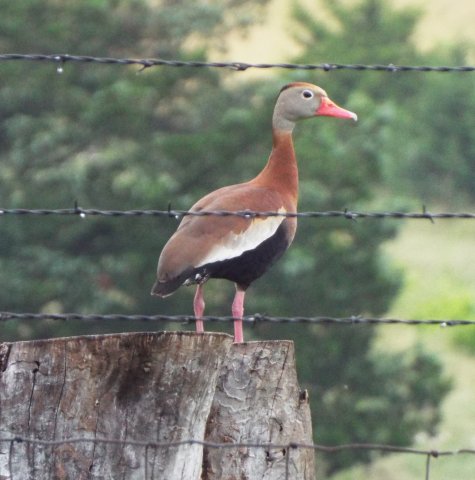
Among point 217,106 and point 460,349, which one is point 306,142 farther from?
point 460,349

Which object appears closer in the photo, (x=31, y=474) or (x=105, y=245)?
(x=31, y=474)

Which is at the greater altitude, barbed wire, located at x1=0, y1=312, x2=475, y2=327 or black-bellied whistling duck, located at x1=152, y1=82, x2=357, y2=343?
black-bellied whistling duck, located at x1=152, y1=82, x2=357, y2=343

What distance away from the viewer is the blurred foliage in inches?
794

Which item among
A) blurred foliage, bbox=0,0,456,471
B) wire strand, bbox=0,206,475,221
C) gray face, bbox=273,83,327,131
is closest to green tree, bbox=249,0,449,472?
blurred foliage, bbox=0,0,456,471

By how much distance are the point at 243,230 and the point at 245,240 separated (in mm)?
56

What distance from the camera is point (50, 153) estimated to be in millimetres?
21250

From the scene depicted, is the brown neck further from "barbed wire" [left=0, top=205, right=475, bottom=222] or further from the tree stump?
the tree stump

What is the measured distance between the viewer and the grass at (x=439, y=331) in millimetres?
22734

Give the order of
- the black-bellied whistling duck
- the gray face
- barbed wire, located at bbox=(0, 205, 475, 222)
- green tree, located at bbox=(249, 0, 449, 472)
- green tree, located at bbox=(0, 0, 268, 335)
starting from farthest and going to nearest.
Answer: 1. green tree, located at bbox=(249, 0, 449, 472)
2. green tree, located at bbox=(0, 0, 268, 335)
3. the gray face
4. the black-bellied whistling duck
5. barbed wire, located at bbox=(0, 205, 475, 222)

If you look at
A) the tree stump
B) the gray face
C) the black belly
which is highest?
the gray face

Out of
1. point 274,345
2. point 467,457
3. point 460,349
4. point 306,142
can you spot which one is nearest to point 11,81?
point 306,142

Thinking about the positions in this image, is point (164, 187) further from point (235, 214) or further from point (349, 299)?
point (235, 214)

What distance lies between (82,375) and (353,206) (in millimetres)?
16055

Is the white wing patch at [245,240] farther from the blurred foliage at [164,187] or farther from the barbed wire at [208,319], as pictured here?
the blurred foliage at [164,187]
